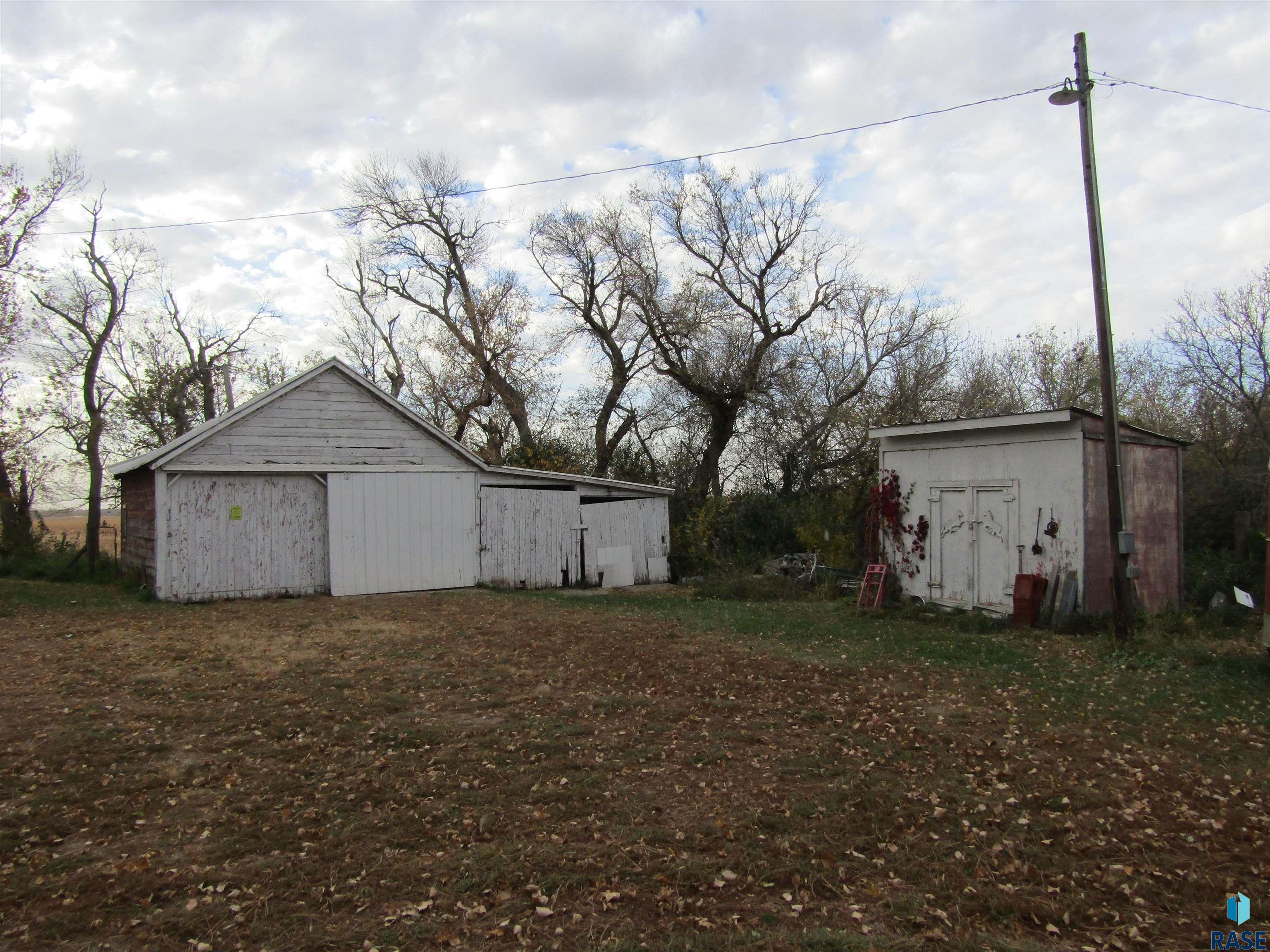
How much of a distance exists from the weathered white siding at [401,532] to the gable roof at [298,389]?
60cm

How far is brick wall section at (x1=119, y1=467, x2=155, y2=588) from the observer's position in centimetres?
1399

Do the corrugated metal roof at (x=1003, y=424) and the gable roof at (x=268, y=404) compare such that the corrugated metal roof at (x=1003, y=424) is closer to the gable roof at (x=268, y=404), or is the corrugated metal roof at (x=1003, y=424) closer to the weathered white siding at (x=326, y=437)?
the gable roof at (x=268, y=404)

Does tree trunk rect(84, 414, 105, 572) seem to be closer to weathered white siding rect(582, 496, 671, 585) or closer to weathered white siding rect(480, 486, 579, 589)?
weathered white siding rect(480, 486, 579, 589)

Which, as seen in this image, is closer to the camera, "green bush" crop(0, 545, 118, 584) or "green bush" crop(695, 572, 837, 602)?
"green bush" crop(695, 572, 837, 602)

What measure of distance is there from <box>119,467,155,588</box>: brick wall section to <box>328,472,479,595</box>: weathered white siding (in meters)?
2.91

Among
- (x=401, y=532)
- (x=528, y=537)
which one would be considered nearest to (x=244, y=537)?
(x=401, y=532)

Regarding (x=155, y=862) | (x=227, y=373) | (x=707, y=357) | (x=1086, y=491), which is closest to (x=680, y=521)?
(x=707, y=357)

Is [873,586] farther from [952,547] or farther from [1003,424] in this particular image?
[1003,424]

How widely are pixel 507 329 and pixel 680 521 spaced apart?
896 cm

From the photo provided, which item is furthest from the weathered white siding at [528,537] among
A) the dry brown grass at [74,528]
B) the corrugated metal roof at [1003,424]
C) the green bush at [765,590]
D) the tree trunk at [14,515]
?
the tree trunk at [14,515]

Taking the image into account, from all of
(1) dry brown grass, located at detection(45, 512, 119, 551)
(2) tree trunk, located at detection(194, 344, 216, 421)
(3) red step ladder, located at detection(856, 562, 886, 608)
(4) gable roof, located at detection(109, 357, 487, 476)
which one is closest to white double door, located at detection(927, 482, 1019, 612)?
(3) red step ladder, located at detection(856, 562, 886, 608)

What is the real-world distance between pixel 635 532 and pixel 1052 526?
843 centimetres

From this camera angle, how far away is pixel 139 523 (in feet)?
49.9

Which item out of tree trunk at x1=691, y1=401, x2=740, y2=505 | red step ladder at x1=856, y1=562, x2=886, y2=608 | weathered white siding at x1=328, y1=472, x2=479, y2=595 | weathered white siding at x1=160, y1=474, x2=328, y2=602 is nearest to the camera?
red step ladder at x1=856, y1=562, x2=886, y2=608
